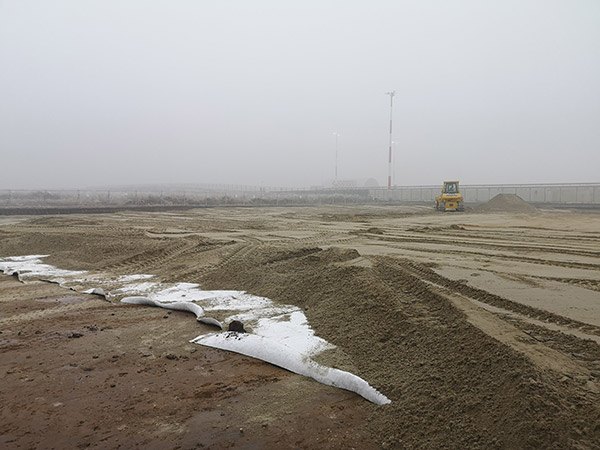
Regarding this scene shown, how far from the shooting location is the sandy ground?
297cm

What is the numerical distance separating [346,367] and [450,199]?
→ 29153mm

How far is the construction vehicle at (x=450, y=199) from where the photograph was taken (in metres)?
30.8

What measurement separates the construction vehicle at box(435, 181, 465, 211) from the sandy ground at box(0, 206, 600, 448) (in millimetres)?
24026

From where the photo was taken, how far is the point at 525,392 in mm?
2857

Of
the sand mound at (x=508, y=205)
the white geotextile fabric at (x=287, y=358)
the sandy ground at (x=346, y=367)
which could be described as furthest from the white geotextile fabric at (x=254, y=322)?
the sand mound at (x=508, y=205)

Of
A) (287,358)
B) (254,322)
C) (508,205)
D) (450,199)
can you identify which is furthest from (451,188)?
(287,358)

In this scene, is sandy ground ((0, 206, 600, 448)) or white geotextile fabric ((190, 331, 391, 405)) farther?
white geotextile fabric ((190, 331, 391, 405))

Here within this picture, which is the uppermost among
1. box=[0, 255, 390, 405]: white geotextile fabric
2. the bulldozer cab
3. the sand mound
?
the bulldozer cab

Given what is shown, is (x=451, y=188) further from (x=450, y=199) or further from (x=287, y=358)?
(x=287, y=358)

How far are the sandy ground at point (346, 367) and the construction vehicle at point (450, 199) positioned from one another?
24026 mm

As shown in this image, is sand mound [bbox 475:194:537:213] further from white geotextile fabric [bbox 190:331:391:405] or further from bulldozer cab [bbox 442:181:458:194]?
white geotextile fabric [bbox 190:331:391:405]

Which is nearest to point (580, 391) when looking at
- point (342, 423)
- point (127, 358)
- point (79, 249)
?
point (342, 423)

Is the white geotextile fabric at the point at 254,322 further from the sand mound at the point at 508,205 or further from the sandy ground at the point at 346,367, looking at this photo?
the sand mound at the point at 508,205

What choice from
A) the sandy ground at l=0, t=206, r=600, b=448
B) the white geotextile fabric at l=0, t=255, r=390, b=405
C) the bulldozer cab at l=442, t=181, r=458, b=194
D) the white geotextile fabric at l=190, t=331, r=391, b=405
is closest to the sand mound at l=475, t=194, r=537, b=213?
the bulldozer cab at l=442, t=181, r=458, b=194
